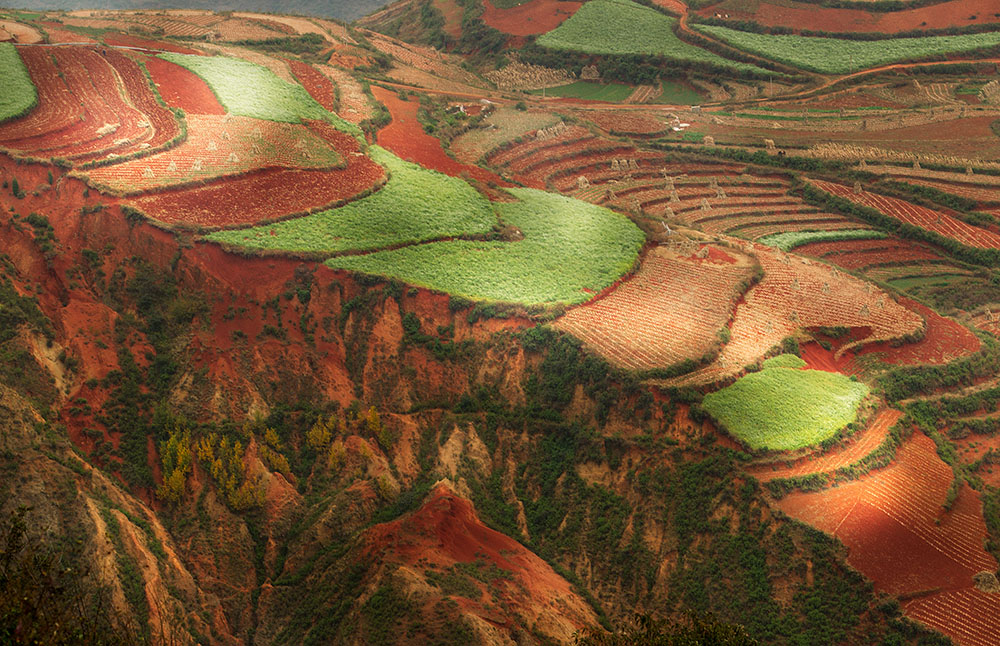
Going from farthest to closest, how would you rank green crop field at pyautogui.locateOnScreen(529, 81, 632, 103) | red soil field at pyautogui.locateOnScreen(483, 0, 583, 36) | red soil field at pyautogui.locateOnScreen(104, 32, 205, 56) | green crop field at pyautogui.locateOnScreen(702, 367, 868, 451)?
red soil field at pyautogui.locateOnScreen(483, 0, 583, 36) < green crop field at pyautogui.locateOnScreen(529, 81, 632, 103) < red soil field at pyautogui.locateOnScreen(104, 32, 205, 56) < green crop field at pyautogui.locateOnScreen(702, 367, 868, 451)

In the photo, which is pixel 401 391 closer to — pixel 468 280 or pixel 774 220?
pixel 468 280

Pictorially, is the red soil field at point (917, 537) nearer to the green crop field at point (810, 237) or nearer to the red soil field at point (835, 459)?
the red soil field at point (835, 459)

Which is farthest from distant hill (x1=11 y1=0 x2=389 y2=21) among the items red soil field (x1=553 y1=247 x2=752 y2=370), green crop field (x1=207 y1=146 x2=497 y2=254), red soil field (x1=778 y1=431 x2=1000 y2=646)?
red soil field (x1=778 y1=431 x2=1000 y2=646)

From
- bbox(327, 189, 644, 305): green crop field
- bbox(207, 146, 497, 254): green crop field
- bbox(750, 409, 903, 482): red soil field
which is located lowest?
bbox(750, 409, 903, 482): red soil field

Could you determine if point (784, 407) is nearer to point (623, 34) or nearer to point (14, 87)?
point (14, 87)

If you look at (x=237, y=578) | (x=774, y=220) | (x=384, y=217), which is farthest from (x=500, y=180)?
(x=237, y=578)

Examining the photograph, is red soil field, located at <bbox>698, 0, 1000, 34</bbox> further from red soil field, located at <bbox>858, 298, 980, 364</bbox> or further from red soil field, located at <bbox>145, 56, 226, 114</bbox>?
red soil field, located at <bbox>145, 56, 226, 114</bbox>

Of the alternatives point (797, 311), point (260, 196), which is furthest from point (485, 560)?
point (260, 196)
